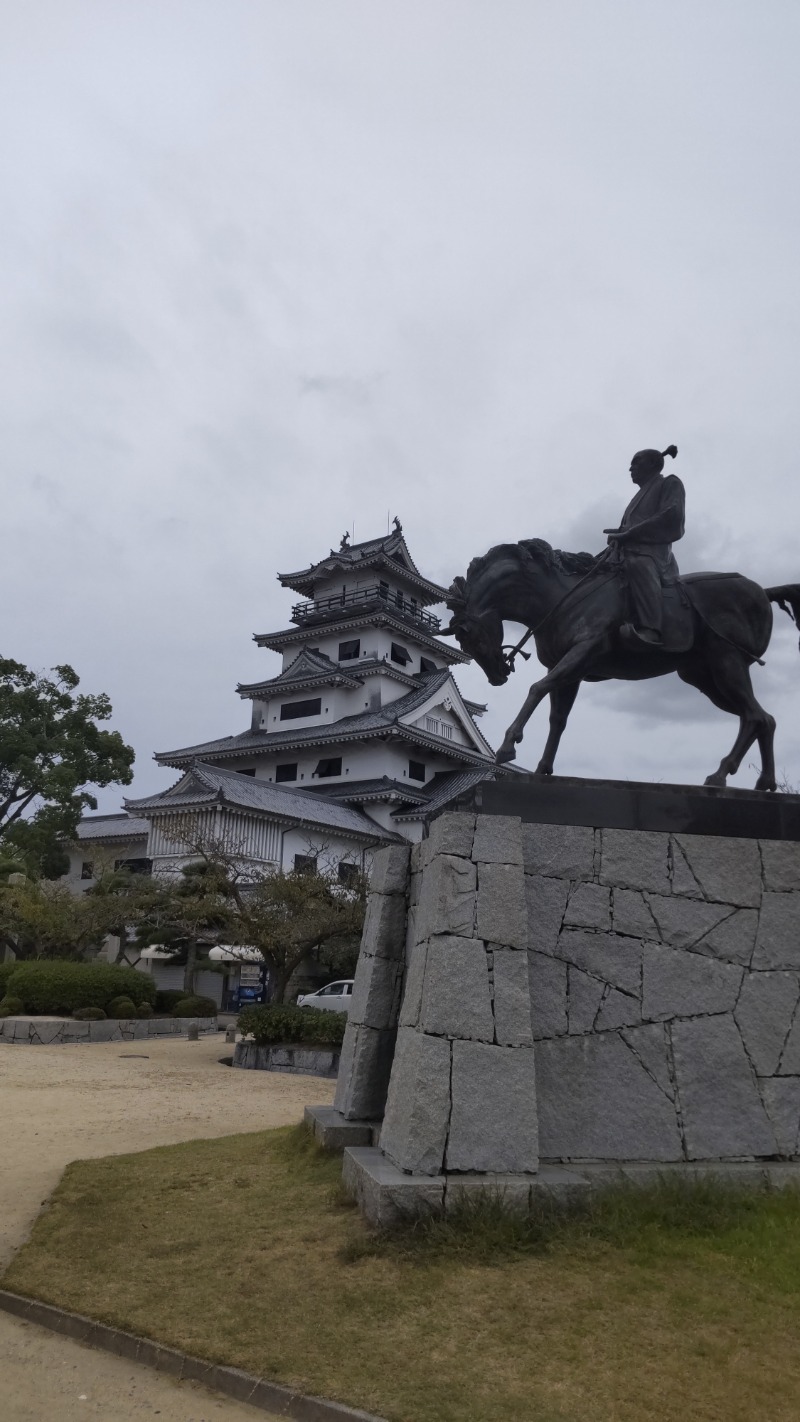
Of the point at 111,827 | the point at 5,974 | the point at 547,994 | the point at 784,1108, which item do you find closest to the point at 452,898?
the point at 547,994

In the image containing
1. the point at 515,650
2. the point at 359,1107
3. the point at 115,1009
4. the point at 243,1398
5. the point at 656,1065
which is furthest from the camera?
the point at 115,1009

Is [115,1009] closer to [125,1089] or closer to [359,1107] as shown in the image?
[125,1089]

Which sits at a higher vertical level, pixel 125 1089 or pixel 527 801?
pixel 527 801

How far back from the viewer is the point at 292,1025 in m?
17.6

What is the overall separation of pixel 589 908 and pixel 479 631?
7.78ft

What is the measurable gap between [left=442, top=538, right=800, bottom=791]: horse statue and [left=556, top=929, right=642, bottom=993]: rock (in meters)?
1.46

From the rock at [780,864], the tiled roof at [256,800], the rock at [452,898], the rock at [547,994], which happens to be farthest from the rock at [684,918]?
the tiled roof at [256,800]

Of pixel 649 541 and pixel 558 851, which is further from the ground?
pixel 649 541

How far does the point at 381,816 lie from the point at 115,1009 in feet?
51.2

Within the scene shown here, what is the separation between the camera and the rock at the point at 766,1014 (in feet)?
20.5

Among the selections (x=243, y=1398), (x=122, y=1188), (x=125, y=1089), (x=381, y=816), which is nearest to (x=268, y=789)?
(x=381, y=816)

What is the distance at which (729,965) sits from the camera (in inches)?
252

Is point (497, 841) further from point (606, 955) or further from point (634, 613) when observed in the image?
point (634, 613)

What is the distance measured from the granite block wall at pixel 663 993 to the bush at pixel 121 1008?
1860 centimetres
